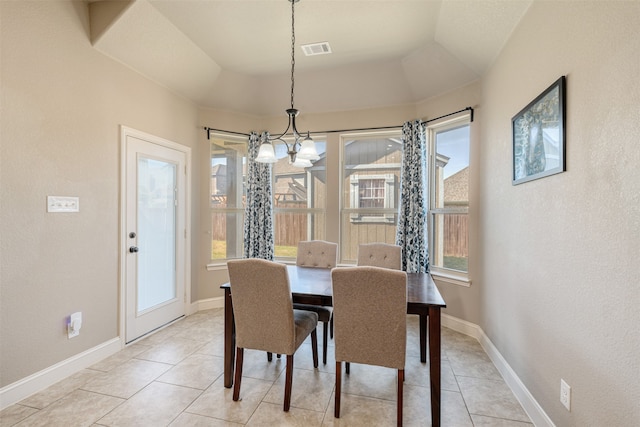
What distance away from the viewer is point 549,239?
175cm

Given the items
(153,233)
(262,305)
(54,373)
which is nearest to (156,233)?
Result: (153,233)

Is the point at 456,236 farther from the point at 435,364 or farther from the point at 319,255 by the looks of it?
the point at 435,364

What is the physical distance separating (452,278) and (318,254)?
5.12ft

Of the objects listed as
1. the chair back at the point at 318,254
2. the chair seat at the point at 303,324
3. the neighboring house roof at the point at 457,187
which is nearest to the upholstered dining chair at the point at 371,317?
the chair seat at the point at 303,324

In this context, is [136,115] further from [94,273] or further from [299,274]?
[299,274]

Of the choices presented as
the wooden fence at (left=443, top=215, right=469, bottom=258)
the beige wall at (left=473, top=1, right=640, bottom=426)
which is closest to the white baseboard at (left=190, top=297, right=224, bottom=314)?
the wooden fence at (left=443, top=215, right=469, bottom=258)

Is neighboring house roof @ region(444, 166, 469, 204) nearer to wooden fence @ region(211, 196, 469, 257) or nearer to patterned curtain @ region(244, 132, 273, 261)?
wooden fence @ region(211, 196, 469, 257)

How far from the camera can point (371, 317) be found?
1813 mm

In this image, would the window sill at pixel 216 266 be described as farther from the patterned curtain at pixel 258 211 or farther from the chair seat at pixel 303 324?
the chair seat at pixel 303 324

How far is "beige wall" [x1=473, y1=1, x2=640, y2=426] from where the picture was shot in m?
1.17

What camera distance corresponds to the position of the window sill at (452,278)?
10.7 ft

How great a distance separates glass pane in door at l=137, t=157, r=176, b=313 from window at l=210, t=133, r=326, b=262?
0.63m

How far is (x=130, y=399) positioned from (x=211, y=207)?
244 centimetres

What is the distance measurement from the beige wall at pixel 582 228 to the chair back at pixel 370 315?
83 cm
